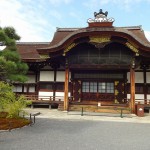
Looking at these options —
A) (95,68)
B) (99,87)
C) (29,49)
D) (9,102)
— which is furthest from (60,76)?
(9,102)

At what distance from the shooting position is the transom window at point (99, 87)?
2442 cm

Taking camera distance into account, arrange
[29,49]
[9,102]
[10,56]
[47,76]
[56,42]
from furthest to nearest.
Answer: [29,49] < [56,42] < [47,76] < [10,56] < [9,102]

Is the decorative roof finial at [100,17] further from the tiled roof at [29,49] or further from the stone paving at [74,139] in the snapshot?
the stone paving at [74,139]

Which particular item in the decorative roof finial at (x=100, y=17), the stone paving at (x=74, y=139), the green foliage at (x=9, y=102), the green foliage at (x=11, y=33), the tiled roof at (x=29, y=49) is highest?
the decorative roof finial at (x=100, y=17)

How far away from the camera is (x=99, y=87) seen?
24516 mm

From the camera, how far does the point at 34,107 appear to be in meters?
25.0

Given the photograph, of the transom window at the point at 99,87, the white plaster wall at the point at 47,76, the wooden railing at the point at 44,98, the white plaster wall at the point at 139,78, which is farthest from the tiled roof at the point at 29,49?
the white plaster wall at the point at 139,78

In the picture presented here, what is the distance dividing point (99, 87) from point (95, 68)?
292cm

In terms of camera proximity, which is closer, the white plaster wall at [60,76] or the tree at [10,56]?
the tree at [10,56]

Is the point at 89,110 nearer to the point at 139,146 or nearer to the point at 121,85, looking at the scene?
the point at 121,85

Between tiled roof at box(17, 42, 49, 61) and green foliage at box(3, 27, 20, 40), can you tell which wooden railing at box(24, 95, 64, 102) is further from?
green foliage at box(3, 27, 20, 40)

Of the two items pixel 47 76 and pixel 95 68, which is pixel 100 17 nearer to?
pixel 95 68

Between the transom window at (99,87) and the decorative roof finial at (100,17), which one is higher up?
the decorative roof finial at (100,17)

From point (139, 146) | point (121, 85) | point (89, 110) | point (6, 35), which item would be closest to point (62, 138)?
point (139, 146)
